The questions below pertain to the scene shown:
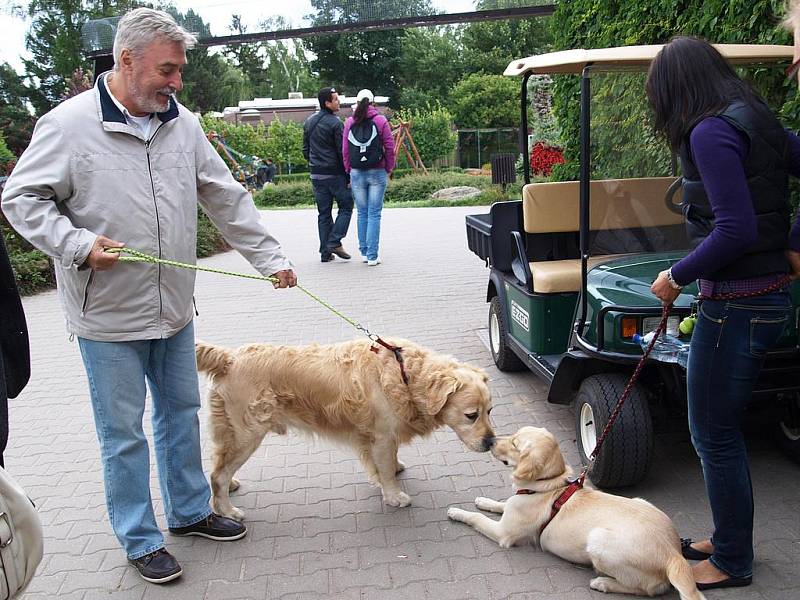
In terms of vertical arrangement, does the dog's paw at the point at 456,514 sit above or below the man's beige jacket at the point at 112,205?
below

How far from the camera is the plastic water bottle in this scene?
11.1ft

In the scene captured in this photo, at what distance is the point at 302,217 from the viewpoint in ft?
62.6

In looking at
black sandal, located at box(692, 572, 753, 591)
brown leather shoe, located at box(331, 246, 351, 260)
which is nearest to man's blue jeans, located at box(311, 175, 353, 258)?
brown leather shoe, located at box(331, 246, 351, 260)

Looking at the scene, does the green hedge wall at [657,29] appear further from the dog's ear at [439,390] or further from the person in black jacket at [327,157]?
the person in black jacket at [327,157]

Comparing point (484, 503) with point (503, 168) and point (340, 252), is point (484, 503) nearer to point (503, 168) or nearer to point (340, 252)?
point (340, 252)

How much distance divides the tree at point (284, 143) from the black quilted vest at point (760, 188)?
3178cm

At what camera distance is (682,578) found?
2.77 m

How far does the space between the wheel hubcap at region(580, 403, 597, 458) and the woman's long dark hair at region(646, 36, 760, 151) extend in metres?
1.74

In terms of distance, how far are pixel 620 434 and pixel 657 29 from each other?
14.1 ft

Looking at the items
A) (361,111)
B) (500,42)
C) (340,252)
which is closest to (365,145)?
(361,111)

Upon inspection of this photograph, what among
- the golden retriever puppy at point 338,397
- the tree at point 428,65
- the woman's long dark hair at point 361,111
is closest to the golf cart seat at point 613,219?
the golden retriever puppy at point 338,397

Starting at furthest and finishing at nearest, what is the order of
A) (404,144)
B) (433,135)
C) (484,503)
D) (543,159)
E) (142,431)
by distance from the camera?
(433,135) < (404,144) < (543,159) < (484,503) < (142,431)

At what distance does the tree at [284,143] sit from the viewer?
33.5 meters

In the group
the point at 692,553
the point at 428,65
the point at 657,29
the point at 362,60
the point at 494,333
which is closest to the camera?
the point at 692,553
